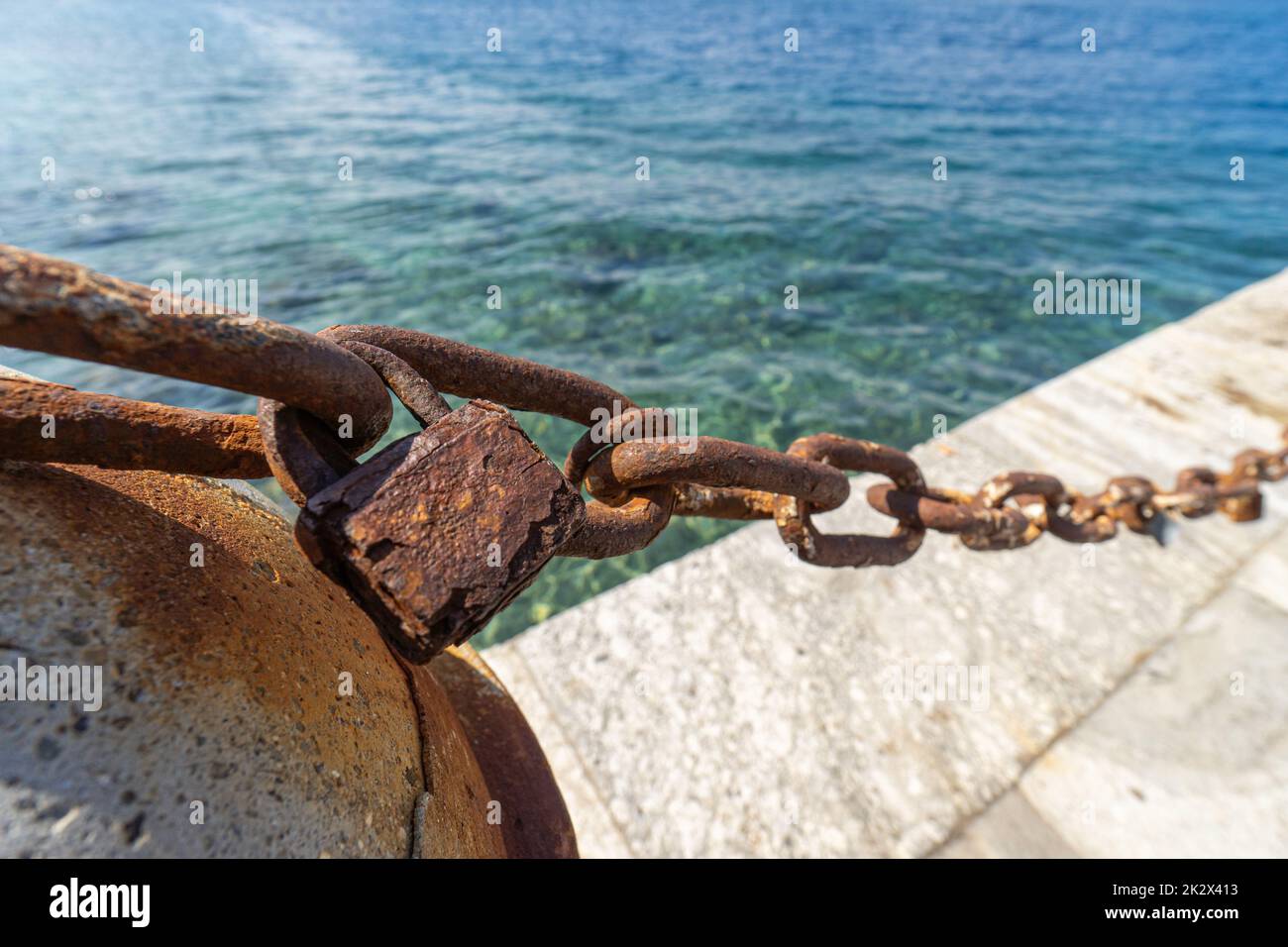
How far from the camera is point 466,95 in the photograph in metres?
17.0

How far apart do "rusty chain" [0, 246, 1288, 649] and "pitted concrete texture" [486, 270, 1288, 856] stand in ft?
4.21

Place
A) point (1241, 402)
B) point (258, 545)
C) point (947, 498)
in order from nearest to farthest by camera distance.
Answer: point (258, 545)
point (947, 498)
point (1241, 402)

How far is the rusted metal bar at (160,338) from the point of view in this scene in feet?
2.27

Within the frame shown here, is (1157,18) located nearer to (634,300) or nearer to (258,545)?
(634,300)

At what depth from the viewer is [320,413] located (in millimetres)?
846

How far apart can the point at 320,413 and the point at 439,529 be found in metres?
0.21

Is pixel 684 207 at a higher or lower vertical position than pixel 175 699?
higher

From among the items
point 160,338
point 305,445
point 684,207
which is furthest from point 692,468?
point 684,207

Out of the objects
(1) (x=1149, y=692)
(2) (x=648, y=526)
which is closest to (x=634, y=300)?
(1) (x=1149, y=692)

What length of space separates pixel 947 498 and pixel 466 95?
60.7 ft

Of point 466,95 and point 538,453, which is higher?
point 466,95

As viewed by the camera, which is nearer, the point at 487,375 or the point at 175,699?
the point at 175,699

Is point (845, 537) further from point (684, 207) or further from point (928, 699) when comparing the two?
point (684, 207)

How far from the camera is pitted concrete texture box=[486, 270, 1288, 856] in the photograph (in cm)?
242
